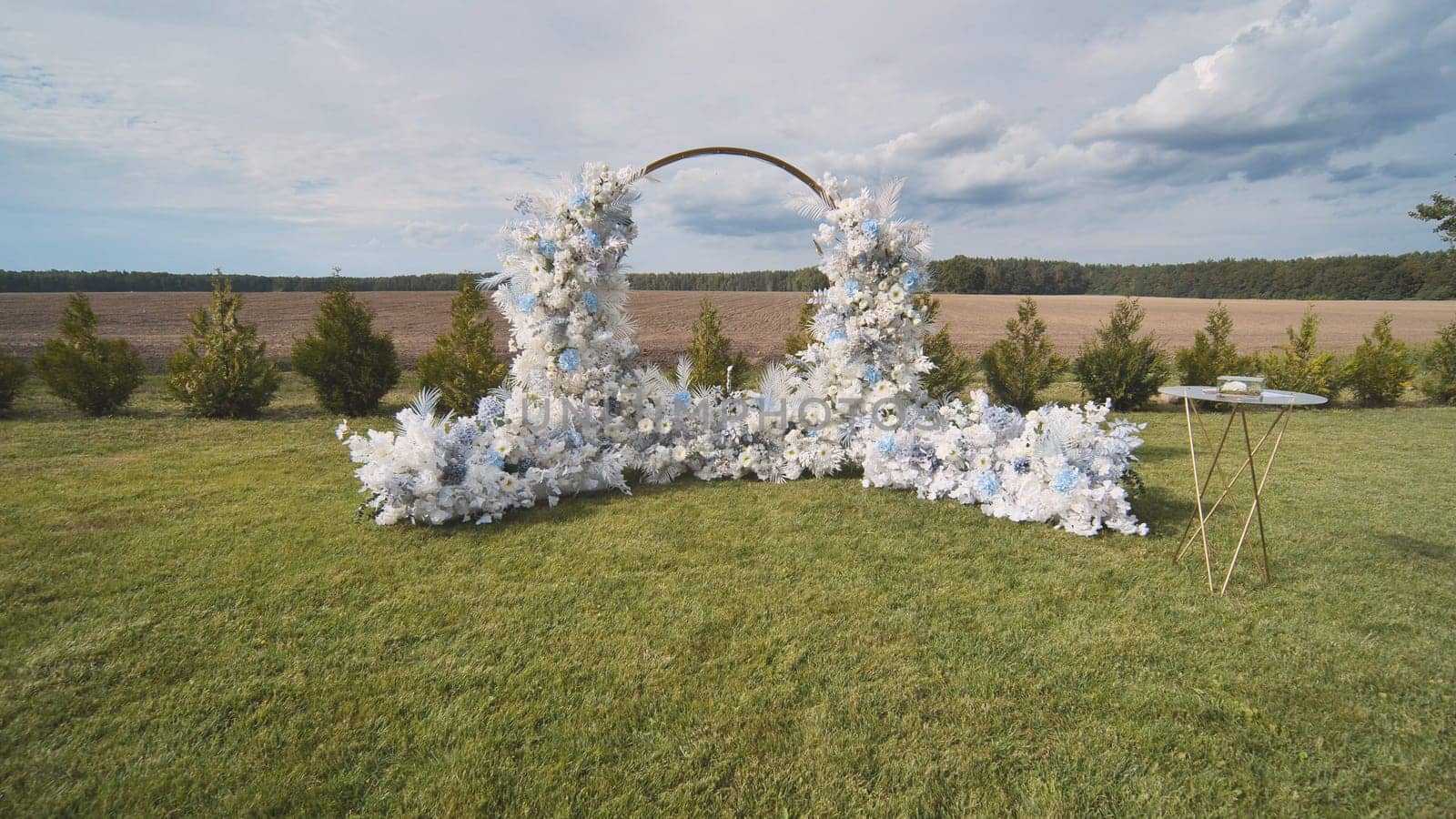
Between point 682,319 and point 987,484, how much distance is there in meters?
19.2

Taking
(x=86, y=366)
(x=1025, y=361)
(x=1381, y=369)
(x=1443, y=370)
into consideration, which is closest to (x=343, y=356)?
(x=86, y=366)

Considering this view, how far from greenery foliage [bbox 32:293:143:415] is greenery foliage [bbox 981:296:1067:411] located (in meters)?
13.1

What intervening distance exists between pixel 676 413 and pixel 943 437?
250 cm

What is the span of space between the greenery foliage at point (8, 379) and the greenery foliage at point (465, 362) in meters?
5.21

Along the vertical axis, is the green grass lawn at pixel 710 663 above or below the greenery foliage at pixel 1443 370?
below

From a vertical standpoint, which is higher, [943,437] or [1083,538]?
[943,437]

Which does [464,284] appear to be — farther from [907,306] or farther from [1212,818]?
[1212,818]

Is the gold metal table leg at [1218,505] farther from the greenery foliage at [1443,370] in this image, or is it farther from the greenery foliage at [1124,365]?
the greenery foliage at [1443,370]

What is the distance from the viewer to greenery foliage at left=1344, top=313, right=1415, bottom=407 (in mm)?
10352

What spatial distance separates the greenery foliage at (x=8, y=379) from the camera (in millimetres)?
7973

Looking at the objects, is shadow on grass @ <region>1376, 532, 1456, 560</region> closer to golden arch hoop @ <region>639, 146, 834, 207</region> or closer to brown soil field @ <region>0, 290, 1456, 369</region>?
golden arch hoop @ <region>639, 146, 834, 207</region>

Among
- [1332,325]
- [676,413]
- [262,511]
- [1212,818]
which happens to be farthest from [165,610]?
[1332,325]

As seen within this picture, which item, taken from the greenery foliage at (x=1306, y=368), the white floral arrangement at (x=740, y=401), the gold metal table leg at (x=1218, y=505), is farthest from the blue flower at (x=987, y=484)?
the greenery foliage at (x=1306, y=368)

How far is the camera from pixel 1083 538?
14.2 ft
